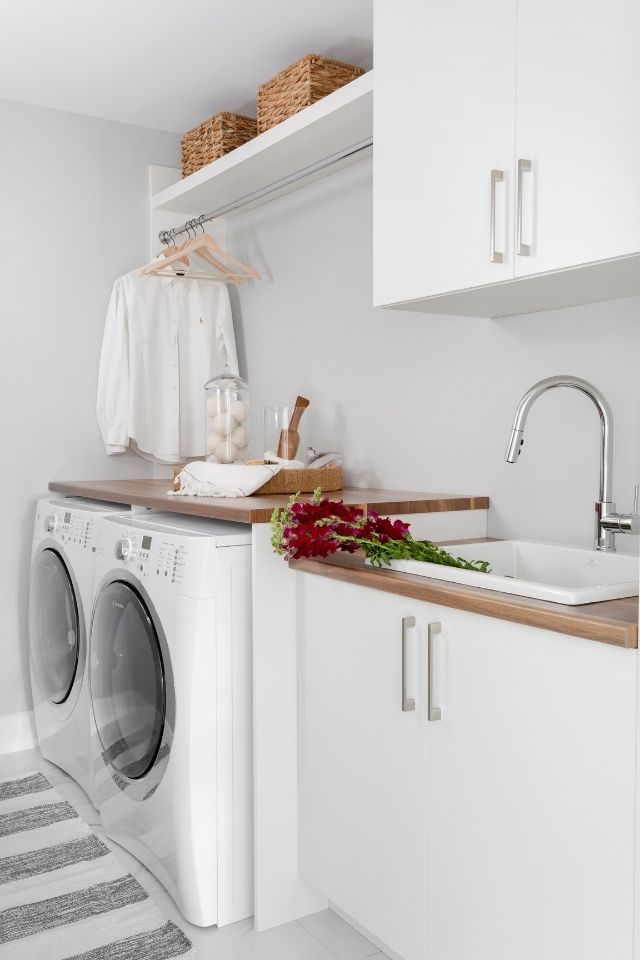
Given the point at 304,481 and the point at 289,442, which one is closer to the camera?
the point at 304,481

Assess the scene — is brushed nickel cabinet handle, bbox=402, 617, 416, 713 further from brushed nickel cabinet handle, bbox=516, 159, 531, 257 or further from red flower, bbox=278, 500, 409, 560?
brushed nickel cabinet handle, bbox=516, 159, 531, 257

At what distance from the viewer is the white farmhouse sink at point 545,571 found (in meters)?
1.43

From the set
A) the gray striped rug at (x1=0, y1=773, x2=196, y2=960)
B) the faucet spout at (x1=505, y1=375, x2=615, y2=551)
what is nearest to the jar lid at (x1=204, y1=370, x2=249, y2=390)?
the faucet spout at (x1=505, y1=375, x2=615, y2=551)

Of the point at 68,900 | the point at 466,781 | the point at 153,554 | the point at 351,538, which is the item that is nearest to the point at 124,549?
the point at 153,554

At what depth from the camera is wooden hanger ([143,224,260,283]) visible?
3.04 metres

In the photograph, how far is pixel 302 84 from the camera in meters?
2.50

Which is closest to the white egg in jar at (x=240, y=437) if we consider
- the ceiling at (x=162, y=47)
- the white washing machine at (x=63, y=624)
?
the white washing machine at (x=63, y=624)

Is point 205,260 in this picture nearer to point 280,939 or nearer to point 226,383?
point 226,383

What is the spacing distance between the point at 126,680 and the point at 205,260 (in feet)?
5.18

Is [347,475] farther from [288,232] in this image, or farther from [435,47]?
[435,47]

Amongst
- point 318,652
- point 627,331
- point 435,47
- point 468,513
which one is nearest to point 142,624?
point 318,652

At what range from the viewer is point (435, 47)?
5.76ft

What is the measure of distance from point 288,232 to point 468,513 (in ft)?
4.50

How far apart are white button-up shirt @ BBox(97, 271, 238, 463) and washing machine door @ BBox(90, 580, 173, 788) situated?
100cm
